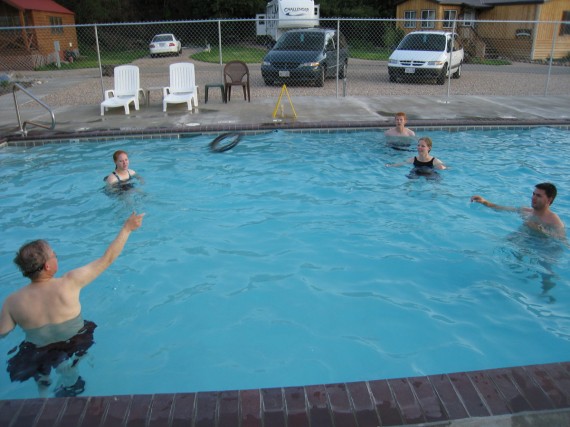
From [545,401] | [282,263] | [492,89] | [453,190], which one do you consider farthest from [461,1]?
[545,401]

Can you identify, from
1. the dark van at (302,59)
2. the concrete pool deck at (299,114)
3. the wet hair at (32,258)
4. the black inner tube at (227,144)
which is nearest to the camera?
the wet hair at (32,258)

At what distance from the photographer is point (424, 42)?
669 inches

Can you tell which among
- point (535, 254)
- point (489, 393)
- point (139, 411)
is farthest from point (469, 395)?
point (535, 254)

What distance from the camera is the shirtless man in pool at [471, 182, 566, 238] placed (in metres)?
4.94

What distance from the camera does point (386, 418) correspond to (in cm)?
250

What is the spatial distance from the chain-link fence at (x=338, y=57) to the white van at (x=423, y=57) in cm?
3

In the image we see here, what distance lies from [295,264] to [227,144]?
15.0 ft

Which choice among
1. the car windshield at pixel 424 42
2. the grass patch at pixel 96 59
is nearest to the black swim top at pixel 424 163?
the car windshield at pixel 424 42

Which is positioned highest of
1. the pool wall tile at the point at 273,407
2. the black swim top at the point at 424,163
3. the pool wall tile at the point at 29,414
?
the black swim top at the point at 424,163

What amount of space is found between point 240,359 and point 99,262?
139cm

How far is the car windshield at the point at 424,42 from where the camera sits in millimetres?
16781

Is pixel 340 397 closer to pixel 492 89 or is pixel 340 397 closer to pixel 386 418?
pixel 386 418

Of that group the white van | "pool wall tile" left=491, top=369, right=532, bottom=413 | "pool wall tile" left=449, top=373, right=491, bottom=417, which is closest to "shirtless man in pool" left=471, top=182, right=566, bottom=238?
"pool wall tile" left=491, top=369, right=532, bottom=413

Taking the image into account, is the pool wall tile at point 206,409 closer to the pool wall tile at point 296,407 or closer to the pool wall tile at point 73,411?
the pool wall tile at point 296,407
